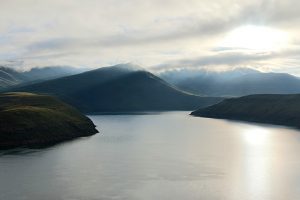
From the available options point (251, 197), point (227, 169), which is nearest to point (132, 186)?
point (251, 197)

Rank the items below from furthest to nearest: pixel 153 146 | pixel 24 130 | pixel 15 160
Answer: pixel 24 130
pixel 153 146
pixel 15 160

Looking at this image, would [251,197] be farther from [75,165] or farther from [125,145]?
[125,145]

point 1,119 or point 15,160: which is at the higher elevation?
point 1,119

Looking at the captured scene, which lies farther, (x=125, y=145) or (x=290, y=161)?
(x=125, y=145)

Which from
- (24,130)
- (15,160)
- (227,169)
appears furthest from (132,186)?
(24,130)

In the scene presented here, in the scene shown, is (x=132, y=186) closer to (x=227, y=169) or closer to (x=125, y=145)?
(x=227, y=169)

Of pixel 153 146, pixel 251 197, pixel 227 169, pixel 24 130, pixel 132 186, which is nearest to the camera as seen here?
pixel 251 197
